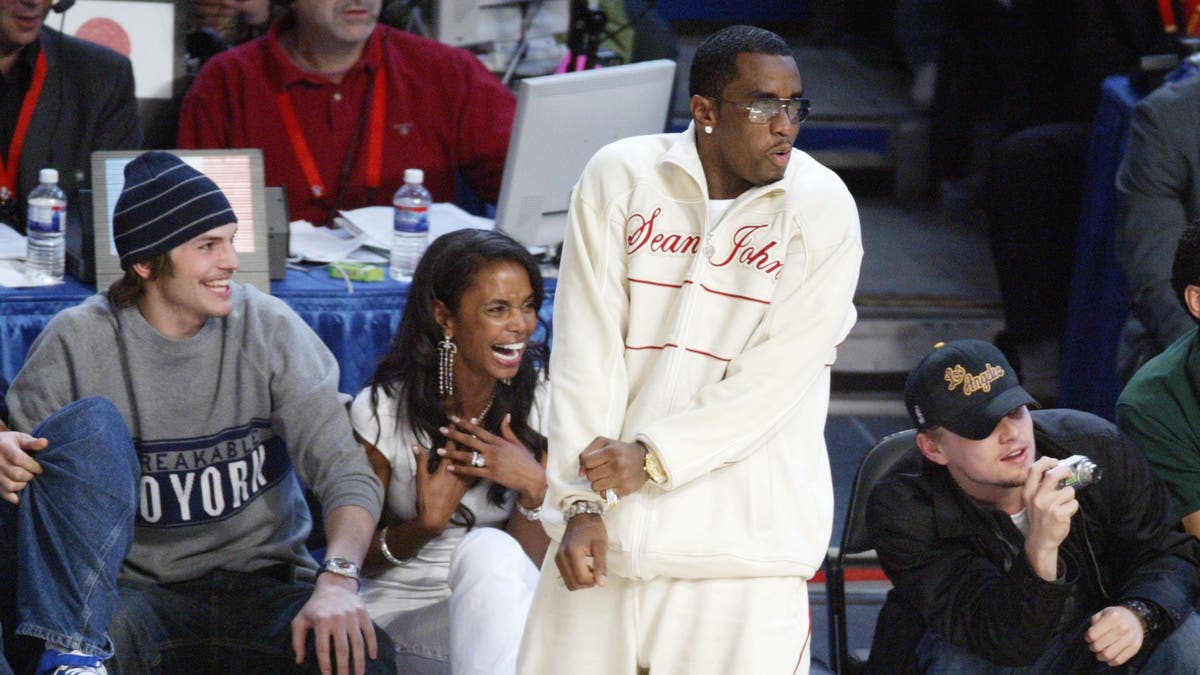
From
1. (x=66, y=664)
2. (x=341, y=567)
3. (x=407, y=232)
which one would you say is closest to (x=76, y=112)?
(x=407, y=232)

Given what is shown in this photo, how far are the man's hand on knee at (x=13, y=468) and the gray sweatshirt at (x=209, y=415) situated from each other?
243mm

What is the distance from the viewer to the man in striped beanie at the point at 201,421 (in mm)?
3166

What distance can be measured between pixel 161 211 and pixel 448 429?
0.68 metres

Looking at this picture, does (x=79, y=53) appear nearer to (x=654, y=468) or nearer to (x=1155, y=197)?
(x=654, y=468)

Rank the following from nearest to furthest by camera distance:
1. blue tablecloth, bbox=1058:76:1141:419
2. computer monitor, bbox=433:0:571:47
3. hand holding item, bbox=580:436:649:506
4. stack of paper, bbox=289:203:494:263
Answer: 1. hand holding item, bbox=580:436:649:506
2. stack of paper, bbox=289:203:494:263
3. blue tablecloth, bbox=1058:76:1141:419
4. computer monitor, bbox=433:0:571:47

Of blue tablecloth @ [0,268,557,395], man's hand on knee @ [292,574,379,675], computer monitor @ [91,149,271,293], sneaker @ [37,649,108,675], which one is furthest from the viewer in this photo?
blue tablecloth @ [0,268,557,395]

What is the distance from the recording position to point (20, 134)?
4.54 metres

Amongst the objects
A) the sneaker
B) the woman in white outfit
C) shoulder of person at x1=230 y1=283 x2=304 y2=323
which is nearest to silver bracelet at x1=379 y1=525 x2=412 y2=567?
the woman in white outfit

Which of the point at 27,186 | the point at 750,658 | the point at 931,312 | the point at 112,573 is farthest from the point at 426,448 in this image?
the point at 931,312

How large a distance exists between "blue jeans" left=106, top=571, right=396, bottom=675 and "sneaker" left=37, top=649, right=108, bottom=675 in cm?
16

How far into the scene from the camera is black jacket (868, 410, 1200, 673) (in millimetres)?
3021

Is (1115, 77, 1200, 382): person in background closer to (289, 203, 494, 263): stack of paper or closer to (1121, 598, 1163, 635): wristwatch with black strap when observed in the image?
(1121, 598, 1163, 635): wristwatch with black strap

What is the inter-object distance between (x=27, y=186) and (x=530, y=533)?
1971 millimetres

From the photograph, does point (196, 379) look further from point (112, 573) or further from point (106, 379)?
point (112, 573)
